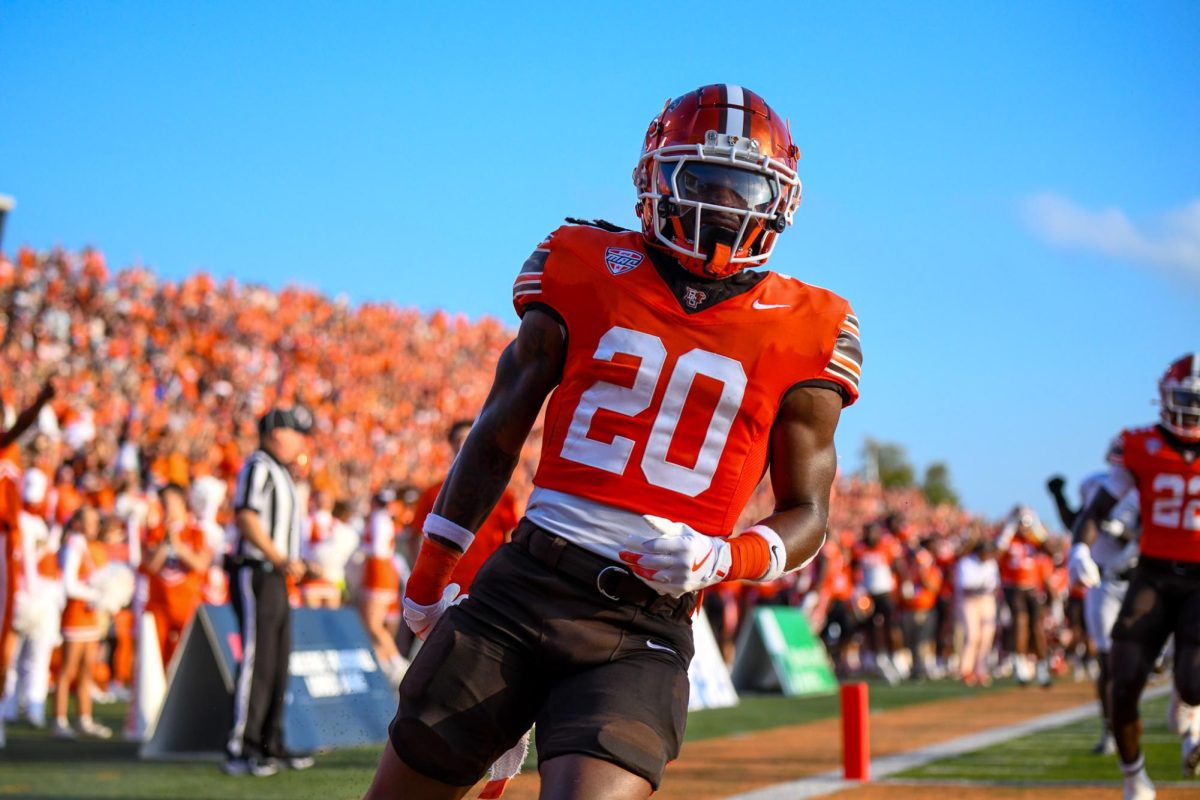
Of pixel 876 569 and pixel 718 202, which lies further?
pixel 876 569

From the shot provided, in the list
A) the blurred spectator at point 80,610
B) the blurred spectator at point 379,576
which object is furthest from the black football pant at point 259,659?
the blurred spectator at point 379,576

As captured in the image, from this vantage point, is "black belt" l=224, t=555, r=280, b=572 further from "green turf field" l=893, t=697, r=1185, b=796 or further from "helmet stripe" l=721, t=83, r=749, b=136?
"helmet stripe" l=721, t=83, r=749, b=136

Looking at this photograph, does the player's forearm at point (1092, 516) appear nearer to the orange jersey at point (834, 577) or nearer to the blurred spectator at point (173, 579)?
the blurred spectator at point (173, 579)

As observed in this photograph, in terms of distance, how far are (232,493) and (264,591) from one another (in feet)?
25.9

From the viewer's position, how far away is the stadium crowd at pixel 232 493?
1086 cm

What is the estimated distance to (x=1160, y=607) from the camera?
23.7 feet

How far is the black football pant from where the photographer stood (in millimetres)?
8166

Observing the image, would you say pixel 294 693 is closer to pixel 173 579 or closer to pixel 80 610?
pixel 173 579

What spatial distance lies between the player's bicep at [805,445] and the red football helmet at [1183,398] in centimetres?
471

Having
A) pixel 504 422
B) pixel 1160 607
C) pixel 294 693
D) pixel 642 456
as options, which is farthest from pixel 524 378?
pixel 294 693

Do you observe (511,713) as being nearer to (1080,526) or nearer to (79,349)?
(1080,526)

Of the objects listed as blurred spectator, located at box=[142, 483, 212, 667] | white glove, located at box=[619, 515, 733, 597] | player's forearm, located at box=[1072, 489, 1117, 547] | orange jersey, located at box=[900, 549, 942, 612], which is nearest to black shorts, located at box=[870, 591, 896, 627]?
orange jersey, located at box=[900, 549, 942, 612]

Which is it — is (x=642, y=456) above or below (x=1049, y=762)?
above

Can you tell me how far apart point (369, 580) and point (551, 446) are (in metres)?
9.95
